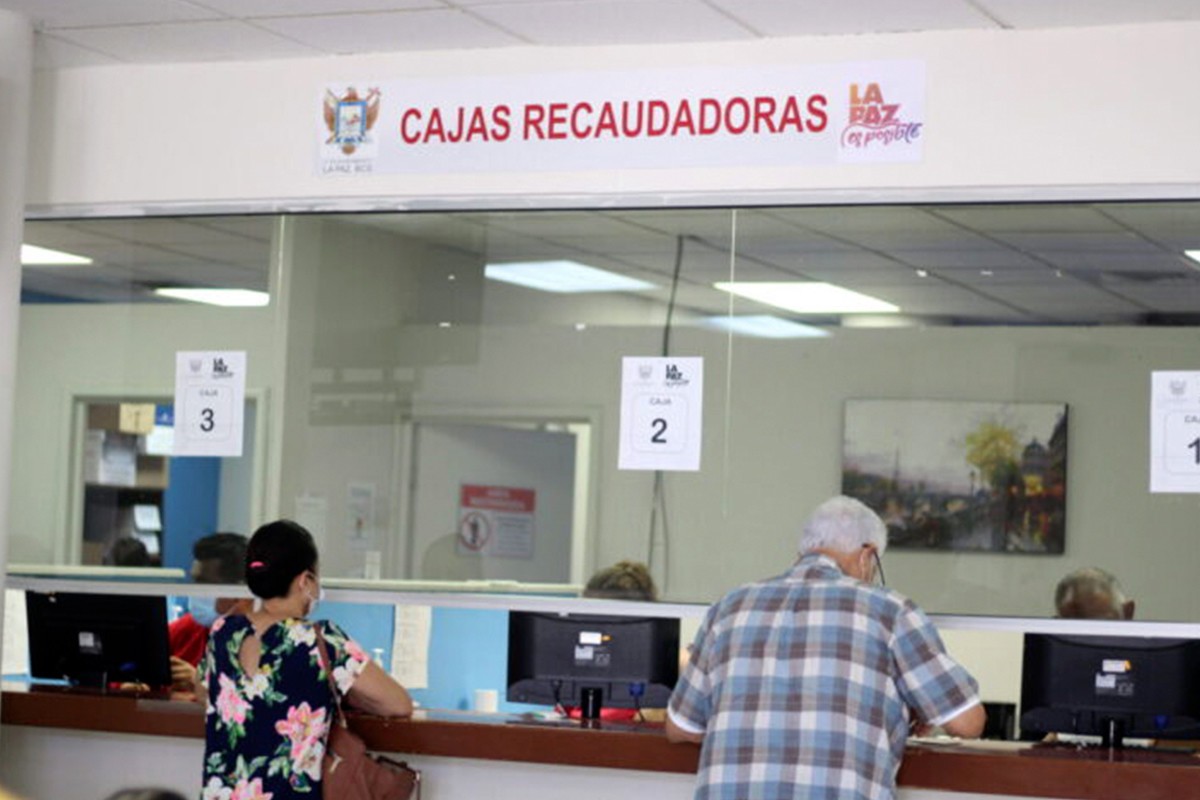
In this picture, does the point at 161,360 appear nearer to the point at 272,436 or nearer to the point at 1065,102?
the point at 272,436

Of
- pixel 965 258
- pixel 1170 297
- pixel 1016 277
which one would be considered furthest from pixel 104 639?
pixel 1170 297

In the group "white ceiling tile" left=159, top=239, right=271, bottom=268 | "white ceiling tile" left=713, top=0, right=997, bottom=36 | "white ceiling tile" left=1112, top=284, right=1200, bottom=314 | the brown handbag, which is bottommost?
the brown handbag

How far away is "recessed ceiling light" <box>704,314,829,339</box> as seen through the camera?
5.84m

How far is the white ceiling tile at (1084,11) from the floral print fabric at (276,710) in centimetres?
238

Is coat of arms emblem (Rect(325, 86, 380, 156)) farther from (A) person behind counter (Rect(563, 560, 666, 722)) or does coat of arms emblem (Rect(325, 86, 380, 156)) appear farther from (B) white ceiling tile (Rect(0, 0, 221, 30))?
(A) person behind counter (Rect(563, 560, 666, 722))

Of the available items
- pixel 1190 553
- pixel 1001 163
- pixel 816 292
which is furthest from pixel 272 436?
pixel 1190 553

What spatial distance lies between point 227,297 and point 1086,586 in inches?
110

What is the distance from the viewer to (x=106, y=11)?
5.58 metres

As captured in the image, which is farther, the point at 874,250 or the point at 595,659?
the point at 874,250

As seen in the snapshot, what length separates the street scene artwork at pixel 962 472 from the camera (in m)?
5.60

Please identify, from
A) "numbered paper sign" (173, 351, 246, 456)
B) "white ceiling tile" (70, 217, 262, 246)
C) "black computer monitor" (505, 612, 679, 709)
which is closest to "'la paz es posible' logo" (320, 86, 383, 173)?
"white ceiling tile" (70, 217, 262, 246)

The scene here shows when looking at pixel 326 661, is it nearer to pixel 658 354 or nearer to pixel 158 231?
pixel 658 354

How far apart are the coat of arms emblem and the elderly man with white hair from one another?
2.15 metres

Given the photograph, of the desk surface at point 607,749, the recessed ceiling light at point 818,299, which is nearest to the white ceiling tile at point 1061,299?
the recessed ceiling light at point 818,299
